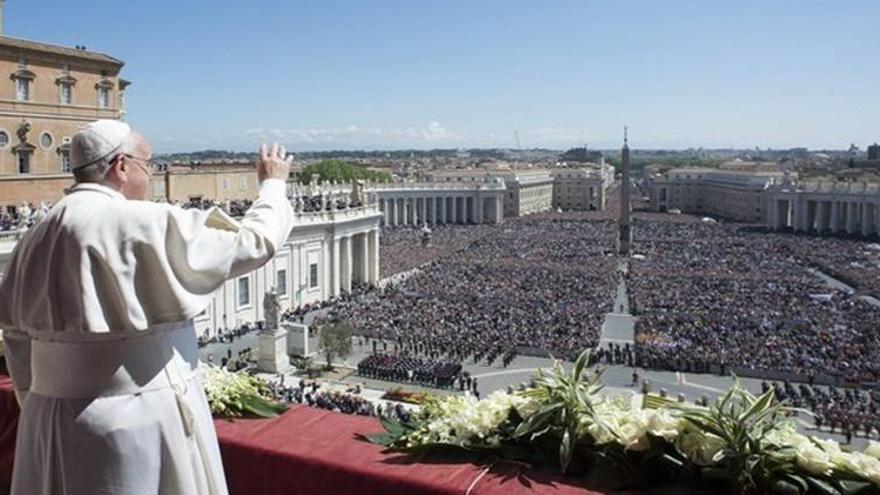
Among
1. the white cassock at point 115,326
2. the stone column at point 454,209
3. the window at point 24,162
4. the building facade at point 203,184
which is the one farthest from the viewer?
the stone column at point 454,209

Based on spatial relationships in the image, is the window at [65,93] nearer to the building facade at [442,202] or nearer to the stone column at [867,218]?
the building facade at [442,202]

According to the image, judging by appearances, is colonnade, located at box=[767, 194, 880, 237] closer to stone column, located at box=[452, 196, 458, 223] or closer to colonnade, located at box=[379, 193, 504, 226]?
colonnade, located at box=[379, 193, 504, 226]

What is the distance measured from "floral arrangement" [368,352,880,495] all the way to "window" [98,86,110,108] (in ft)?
142

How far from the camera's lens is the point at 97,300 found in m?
3.07

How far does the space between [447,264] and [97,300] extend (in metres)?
66.1

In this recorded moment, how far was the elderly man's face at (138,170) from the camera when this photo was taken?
345cm

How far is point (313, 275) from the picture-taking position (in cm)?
5166

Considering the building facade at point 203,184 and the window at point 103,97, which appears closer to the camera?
the window at point 103,97

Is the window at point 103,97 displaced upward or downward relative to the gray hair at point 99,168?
upward

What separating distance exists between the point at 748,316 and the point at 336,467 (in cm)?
4513

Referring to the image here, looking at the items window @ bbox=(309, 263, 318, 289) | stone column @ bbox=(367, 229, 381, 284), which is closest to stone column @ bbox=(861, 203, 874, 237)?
stone column @ bbox=(367, 229, 381, 284)

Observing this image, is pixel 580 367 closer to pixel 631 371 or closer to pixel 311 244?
pixel 631 371

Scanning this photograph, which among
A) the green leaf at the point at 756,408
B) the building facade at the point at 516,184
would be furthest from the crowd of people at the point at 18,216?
the building facade at the point at 516,184

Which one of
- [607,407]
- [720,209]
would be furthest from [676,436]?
[720,209]
